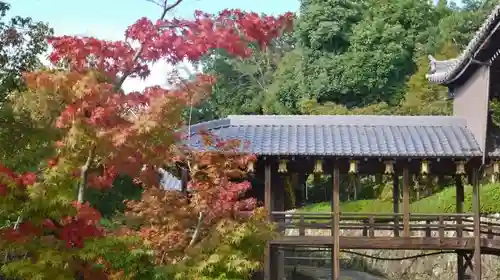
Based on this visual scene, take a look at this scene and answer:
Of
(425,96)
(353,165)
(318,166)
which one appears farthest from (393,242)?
(425,96)

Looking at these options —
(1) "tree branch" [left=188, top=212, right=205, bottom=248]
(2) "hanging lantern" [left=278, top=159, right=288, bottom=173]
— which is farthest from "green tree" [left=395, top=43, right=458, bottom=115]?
(1) "tree branch" [left=188, top=212, right=205, bottom=248]

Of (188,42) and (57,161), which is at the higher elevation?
(188,42)

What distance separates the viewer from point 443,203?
1994 centimetres

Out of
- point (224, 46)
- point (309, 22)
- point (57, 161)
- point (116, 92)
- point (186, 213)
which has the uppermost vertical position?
point (309, 22)

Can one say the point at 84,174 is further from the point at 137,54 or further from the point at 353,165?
the point at 353,165

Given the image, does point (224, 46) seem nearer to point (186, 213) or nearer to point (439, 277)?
point (186, 213)

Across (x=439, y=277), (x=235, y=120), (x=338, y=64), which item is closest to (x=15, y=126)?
(x=235, y=120)

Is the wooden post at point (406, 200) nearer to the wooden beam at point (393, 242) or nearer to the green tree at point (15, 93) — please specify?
the wooden beam at point (393, 242)

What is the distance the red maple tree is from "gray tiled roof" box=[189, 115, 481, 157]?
4214mm

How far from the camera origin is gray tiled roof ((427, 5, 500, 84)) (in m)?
10.1

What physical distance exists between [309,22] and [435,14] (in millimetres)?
5868

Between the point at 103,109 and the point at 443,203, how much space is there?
15.3 metres

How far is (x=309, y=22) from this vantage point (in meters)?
29.4

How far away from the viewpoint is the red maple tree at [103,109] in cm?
644
